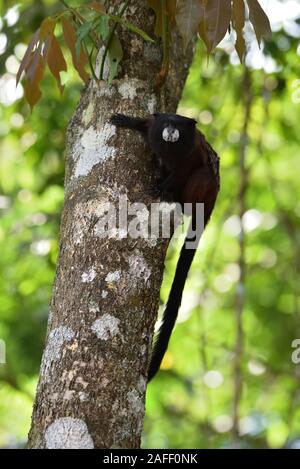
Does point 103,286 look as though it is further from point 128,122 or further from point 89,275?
point 128,122

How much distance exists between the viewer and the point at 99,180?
2.50 metres

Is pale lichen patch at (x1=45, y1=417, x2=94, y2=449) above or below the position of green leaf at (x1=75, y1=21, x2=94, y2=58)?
below

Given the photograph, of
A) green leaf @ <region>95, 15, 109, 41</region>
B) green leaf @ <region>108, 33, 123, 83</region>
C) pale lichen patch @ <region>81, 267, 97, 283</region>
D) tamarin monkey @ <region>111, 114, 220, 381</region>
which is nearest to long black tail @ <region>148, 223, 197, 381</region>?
tamarin monkey @ <region>111, 114, 220, 381</region>

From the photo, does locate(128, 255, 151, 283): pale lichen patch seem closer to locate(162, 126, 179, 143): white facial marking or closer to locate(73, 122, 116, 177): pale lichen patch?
locate(73, 122, 116, 177): pale lichen patch

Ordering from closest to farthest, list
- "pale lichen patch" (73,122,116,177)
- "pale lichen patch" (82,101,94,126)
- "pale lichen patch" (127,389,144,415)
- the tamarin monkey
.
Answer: "pale lichen patch" (127,389,144,415) → "pale lichen patch" (73,122,116,177) → "pale lichen patch" (82,101,94,126) → the tamarin monkey

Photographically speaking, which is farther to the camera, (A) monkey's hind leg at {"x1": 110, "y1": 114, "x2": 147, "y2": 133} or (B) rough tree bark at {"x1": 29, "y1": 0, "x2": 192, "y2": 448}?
(A) monkey's hind leg at {"x1": 110, "y1": 114, "x2": 147, "y2": 133}

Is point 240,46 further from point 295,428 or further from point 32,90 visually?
point 295,428

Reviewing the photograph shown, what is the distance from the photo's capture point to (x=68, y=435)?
2018 millimetres

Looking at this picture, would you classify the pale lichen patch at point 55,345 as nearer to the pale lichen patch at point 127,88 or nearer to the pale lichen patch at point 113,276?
the pale lichen patch at point 113,276

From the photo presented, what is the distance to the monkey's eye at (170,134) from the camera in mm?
2766

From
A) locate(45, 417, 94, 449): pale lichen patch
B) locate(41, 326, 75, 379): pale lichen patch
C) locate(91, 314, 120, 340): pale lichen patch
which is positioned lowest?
locate(45, 417, 94, 449): pale lichen patch

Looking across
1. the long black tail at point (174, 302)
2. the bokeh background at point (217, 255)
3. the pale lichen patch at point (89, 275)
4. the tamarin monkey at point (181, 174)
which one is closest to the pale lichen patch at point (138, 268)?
the pale lichen patch at point (89, 275)

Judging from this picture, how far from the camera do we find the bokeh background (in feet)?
15.1

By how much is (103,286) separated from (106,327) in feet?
0.45
